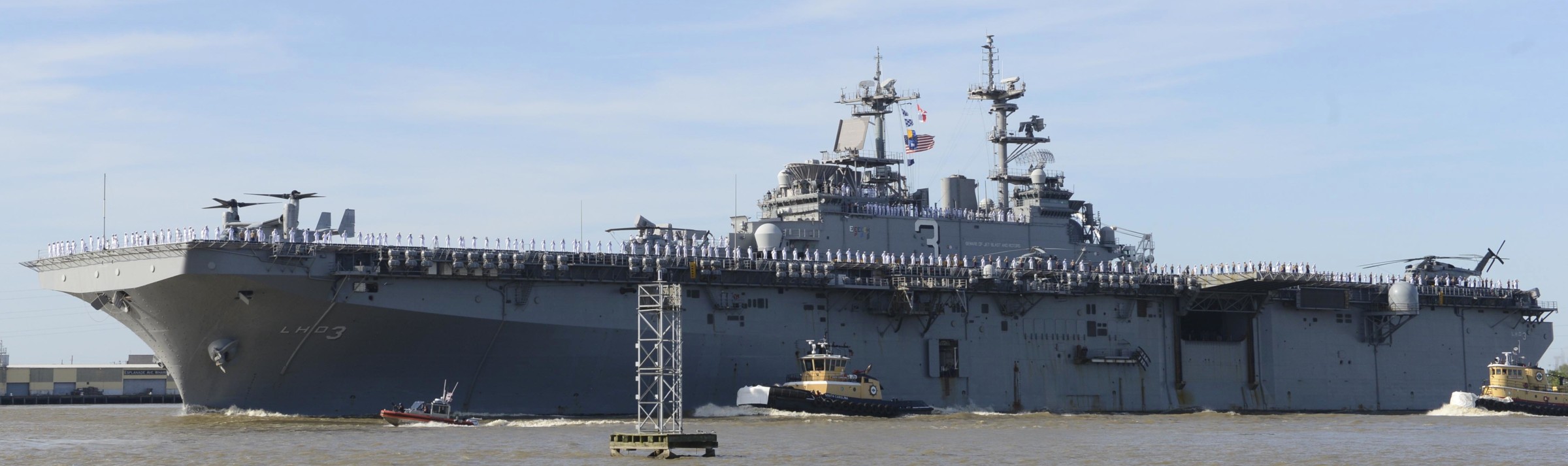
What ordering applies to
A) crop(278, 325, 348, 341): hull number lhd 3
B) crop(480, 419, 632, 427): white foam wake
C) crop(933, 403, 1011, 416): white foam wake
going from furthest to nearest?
crop(933, 403, 1011, 416): white foam wake < crop(480, 419, 632, 427): white foam wake < crop(278, 325, 348, 341): hull number lhd 3

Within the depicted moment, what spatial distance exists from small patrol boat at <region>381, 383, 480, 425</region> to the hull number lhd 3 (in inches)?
91.1

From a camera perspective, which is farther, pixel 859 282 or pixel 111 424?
pixel 859 282

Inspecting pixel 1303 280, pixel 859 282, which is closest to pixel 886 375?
pixel 859 282

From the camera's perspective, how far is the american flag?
60.0 metres

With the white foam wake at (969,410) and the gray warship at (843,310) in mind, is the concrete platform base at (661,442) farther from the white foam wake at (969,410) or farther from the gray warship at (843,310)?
the white foam wake at (969,410)

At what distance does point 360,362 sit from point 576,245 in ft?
21.8

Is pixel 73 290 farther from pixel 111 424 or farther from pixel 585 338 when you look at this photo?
pixel 585 338

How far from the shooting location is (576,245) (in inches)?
1877

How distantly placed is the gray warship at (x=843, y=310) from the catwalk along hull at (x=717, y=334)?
3.0 inches

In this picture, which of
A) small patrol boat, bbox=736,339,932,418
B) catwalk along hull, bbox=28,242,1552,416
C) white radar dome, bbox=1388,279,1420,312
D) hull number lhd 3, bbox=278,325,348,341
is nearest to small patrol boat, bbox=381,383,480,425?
catwalk along hull, bbox=28,242,1552,416

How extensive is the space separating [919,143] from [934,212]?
10.6ft

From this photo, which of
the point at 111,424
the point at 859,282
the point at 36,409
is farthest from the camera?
the point at 36,409

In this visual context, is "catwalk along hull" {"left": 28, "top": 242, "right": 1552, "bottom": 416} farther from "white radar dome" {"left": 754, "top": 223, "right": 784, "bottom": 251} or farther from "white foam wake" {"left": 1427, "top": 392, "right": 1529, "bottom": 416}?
"white radar dome" {"left": 754, "top": 223, "right": 784, "bottom": 251}

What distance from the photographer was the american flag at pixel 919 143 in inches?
2361
